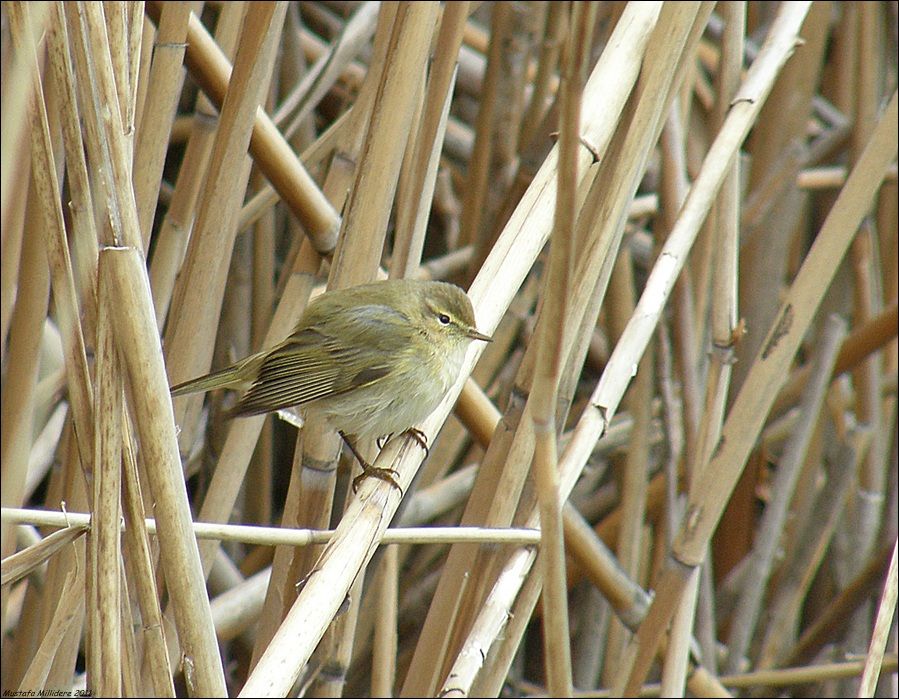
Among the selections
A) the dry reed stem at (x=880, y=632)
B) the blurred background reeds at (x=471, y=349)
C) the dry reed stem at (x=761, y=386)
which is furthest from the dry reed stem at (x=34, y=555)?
the dry reed stem at (x=761, y=386)

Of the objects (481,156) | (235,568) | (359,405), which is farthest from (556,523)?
(481,156)

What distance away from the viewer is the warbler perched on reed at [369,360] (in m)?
1.94

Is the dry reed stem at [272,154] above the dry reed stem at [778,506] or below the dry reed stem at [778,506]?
above

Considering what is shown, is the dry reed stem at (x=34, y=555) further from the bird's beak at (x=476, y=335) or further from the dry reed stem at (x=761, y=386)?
the dry reed stem at (x=761, y=386)

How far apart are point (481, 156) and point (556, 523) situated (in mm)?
2079

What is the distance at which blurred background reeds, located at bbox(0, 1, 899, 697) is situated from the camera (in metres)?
1.09

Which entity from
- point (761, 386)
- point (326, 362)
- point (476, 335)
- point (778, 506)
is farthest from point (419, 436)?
point (778, 506)

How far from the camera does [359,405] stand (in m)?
2.04

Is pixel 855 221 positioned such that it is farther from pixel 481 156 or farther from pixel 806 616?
pixel 806 616

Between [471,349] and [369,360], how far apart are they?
0.27 meters

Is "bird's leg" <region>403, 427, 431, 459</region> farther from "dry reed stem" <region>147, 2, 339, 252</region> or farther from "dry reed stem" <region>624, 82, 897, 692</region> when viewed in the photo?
"dry reed stem" <region>624, 82, 897, 692</region>

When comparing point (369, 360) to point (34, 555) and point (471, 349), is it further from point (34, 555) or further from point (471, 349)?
point (34, 555)

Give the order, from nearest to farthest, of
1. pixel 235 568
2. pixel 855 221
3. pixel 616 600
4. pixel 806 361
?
pixel 855 221 → pixel 616 600 → pixel 235 568 → pixel 806 361

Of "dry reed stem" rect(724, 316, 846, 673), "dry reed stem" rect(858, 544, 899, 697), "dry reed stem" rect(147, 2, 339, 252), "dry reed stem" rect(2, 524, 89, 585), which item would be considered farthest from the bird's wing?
"dry reed stem" rect(724, 316, 846, 673)
